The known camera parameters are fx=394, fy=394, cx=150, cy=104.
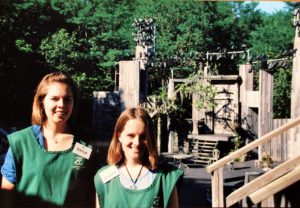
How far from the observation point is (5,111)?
4.88 ft

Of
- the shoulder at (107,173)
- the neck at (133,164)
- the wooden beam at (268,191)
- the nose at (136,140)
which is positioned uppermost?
the nose at (136,140)

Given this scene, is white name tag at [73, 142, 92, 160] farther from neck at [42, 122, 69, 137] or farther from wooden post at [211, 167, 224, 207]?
wooden post at [211, 167, 224, 207]

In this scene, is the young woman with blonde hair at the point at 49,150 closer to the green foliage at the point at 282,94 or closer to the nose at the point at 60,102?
the nose at the point at 60,102

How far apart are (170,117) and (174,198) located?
56 centimetres

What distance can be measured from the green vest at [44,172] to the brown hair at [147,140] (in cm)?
12

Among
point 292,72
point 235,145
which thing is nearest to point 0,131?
point 235,145

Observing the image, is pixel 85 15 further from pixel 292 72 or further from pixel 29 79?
pixel 292 72

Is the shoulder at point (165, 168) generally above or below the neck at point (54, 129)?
below

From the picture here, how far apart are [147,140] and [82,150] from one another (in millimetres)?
220

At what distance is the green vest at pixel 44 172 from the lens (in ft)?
3.44

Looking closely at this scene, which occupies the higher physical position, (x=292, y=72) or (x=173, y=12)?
(x=173, y=12)

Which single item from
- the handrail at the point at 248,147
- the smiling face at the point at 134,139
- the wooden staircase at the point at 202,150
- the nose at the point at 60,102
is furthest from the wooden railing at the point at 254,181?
the nose at the point at 60,102

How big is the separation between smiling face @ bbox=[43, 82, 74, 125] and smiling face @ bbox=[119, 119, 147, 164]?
18cm

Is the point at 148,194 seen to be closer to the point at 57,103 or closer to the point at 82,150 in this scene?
the point at 82,150
